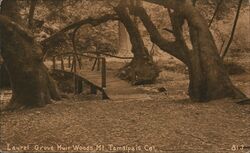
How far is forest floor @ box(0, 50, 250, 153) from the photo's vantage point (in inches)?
324

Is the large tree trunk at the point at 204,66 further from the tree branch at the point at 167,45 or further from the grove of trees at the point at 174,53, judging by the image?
the tree branch at the point at 167,45

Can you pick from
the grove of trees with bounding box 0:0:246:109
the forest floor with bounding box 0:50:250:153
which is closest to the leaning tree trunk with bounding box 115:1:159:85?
the grove of trees with bounding box 0:0:246:109

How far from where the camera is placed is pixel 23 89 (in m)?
12.1

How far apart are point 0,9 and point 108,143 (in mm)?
5524

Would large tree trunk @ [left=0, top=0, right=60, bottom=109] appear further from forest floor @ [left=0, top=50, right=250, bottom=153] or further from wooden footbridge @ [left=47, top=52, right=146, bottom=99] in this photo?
wooden footbridge @ [left=47, top=52, right=146, bottom=99]

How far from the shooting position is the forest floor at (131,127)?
823cm

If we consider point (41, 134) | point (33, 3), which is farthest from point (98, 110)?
point (33, 3)

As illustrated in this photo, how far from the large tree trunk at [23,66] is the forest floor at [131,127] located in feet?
1.51

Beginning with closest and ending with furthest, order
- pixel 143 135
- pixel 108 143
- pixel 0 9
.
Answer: pixel 108 143 < pixel 143 135 < pixel 0 9

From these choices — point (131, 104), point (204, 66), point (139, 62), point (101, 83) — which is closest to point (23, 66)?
point (131, 104)

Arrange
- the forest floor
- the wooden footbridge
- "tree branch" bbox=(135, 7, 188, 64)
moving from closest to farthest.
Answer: the forest floor → "tree branch" bbox=(135, 7, 188, 64) → the wooden footbridge

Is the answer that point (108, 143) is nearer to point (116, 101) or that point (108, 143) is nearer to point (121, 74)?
point (116, 101)

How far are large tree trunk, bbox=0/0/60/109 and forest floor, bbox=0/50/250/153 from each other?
1.51 ft

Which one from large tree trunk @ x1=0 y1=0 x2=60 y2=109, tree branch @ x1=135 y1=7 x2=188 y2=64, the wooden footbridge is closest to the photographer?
large tree trunk @ x1=0 y1=0 x2=60 y2=109
